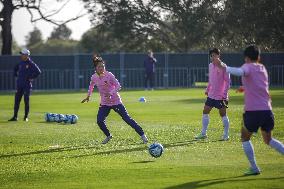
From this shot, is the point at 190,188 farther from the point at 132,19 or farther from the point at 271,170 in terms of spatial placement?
the point at 132,19

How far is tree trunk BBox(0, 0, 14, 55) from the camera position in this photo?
58.9 m

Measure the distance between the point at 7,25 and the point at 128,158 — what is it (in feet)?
151

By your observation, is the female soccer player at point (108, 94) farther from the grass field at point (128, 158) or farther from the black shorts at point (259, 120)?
the black shorts at point (259, 120)

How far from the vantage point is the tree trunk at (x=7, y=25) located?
58.9 meters

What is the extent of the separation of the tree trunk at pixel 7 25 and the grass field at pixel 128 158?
116ft

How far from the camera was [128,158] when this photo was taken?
14.8 metres

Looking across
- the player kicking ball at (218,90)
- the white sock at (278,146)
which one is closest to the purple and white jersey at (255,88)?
the white sock at (278,146)

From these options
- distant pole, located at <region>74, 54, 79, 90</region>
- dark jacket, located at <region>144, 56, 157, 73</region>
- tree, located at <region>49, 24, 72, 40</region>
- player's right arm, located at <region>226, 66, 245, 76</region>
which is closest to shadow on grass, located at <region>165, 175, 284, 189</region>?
player's right arm, located at <region>226, 66, 245, 76</region>

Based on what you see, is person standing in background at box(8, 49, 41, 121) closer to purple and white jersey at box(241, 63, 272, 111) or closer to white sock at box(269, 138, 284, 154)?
purple and white jersey at box(241, 63, 272, 111)

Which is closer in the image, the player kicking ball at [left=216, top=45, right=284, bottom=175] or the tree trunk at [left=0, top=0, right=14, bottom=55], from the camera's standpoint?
the player kicking ball at [left=216, top=45, right=284, bottom=175]

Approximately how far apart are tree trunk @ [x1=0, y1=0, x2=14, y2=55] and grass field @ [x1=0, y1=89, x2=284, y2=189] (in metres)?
35.3

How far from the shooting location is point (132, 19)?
66.5 m

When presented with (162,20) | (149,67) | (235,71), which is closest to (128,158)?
(235,71)

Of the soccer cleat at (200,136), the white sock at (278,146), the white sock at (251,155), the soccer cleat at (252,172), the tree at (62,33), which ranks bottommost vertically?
the soccer cleat at (200,136)
